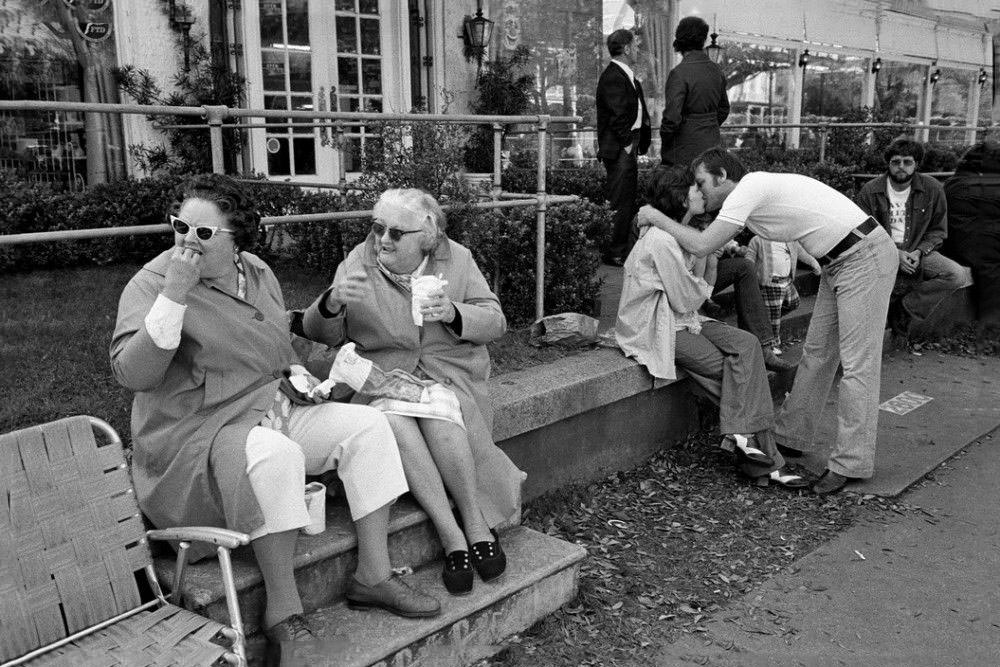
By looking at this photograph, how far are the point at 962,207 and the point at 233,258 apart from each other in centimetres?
620

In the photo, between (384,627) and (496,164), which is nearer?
(384,627)

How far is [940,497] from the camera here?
453cm

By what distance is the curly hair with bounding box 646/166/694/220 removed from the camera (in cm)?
465

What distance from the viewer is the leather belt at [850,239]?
438cm

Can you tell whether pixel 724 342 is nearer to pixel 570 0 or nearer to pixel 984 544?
pixel 984 544

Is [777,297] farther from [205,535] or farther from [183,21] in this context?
[183,21]

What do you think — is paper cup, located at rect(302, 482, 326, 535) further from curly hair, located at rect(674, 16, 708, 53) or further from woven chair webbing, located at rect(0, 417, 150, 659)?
curly hair, located at rect(674, 16, 708, 53)

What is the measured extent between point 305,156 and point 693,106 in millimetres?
4714

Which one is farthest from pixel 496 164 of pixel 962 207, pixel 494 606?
pixel 962 207

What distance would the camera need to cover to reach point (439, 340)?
345cm

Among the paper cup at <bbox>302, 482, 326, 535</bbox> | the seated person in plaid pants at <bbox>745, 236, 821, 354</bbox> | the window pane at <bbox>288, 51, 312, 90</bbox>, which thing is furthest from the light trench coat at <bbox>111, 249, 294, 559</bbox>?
the window pane at <bbox>288, 51, 312, 90</bbox>

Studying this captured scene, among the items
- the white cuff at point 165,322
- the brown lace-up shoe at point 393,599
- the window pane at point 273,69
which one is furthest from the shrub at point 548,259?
the window pane at point 273,69

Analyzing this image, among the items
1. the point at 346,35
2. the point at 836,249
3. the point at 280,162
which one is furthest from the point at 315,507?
the point at 346,35

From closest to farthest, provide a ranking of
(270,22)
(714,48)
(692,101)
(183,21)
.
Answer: (692,101) < (183,21) < (270,22) < (714,48)
